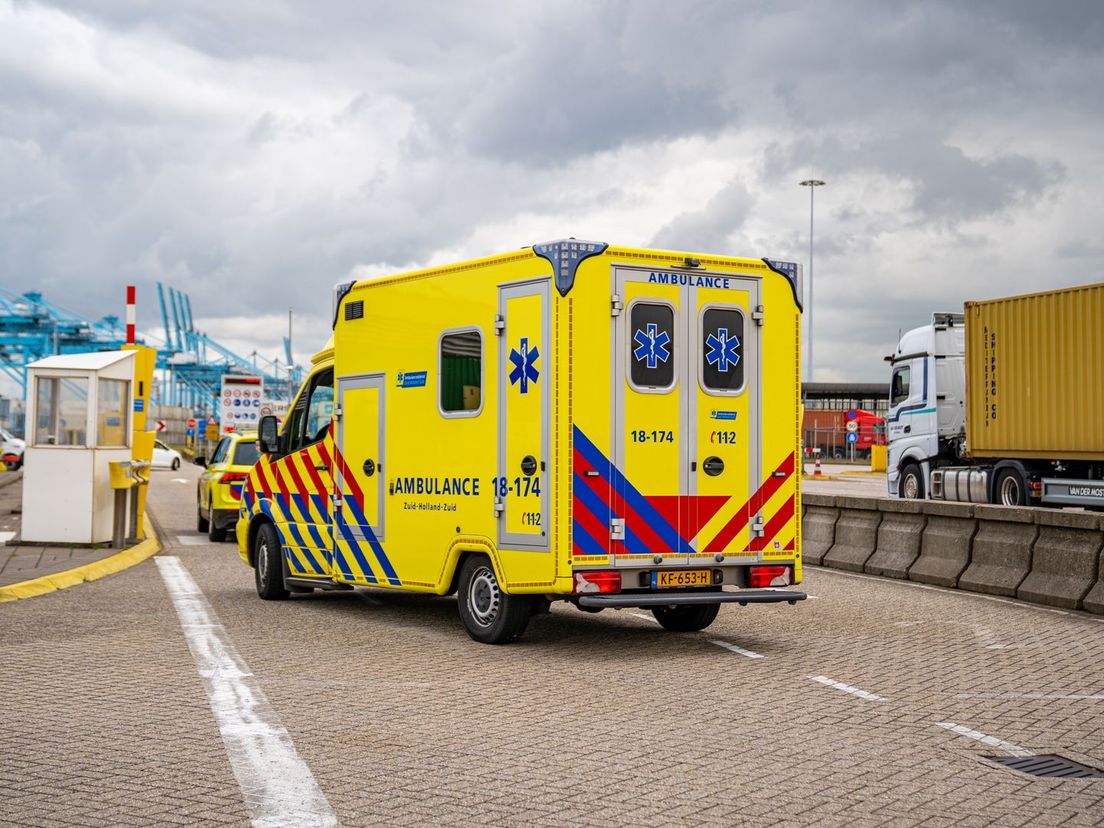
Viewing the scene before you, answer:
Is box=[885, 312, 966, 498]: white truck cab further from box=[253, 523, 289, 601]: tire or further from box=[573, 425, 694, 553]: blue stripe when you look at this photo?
box=[573, 425, 694, 553]: blue stripe

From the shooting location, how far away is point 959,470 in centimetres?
2381

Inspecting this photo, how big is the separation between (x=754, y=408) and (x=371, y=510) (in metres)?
3.42

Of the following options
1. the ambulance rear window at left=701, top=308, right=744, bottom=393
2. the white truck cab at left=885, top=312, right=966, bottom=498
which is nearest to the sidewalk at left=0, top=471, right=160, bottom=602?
the ambulance rear window at left=701, top=308, right=744, bottom=393

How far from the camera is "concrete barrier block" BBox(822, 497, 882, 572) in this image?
16.6 meters

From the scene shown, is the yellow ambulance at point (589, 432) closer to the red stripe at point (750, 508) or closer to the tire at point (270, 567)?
the red stripe at point (750, 508)

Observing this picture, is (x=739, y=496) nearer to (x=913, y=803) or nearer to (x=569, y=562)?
(x=569, y=562)

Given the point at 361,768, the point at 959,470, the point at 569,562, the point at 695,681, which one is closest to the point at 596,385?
the point at 569,562

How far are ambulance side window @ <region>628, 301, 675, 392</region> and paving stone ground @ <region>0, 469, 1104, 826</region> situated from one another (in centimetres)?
199

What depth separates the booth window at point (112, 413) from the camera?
17922 millimetres

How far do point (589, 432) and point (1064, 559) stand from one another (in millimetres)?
5761

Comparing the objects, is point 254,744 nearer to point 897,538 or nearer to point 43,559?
point 43,559

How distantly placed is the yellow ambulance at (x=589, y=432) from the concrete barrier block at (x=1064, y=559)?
140 inches

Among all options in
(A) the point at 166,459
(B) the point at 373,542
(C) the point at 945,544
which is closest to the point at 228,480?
(B) the point at 373,542

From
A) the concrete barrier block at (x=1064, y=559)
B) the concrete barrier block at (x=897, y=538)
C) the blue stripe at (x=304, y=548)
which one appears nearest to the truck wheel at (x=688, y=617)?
the blue stripe at (x=304, y=548)
